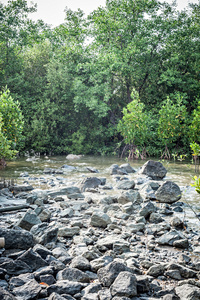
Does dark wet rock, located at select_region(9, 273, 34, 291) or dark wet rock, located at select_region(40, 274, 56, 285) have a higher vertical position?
dark wet rock, located at select_region(9, 273, 34, 291)

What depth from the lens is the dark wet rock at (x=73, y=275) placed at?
3.35 meters

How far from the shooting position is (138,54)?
73.3 feet

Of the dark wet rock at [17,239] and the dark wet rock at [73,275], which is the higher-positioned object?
the dark wet rock at [17,239]

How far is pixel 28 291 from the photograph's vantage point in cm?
292

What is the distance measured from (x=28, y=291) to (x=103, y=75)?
2160cm

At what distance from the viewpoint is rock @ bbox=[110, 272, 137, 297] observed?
302cm

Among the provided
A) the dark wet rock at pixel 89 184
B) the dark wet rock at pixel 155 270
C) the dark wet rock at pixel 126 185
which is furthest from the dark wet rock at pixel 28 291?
the dark wet rock at pixel 126 185

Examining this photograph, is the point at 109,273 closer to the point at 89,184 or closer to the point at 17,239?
the point at 17,239

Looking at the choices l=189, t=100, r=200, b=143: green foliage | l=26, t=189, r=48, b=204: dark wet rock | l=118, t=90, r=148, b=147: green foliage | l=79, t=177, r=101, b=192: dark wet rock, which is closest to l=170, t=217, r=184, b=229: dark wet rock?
l=26, t=189, r=48, b=204: dark wet rock

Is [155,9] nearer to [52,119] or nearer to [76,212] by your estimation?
[52,119]

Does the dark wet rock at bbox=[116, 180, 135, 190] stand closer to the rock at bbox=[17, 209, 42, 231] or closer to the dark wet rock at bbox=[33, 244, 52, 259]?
the rock at bbox=[17, 209, 42, 231]

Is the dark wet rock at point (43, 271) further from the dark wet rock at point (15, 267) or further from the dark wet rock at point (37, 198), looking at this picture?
the dark wet rock at point (37, 198)

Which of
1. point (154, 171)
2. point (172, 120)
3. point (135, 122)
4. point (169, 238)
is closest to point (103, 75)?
point (135, 122)

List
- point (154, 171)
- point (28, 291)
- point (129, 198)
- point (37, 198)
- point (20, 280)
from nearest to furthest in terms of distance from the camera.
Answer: point (28, 291) < point (20, 280) < point (37, 198) < point (129, 198) < point (154, 171)
